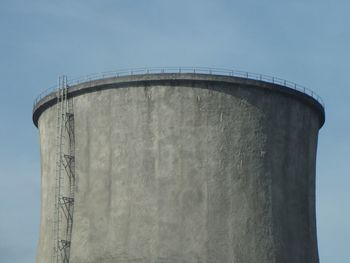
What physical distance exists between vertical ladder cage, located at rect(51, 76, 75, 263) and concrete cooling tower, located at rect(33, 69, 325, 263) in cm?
5

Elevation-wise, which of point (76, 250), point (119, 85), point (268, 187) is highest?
point (119, 85)

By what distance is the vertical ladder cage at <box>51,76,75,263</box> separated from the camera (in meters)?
32.8

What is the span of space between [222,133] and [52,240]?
7.07 meters

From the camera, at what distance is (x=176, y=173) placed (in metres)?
31.5

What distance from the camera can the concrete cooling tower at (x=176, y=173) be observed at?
31.3 m

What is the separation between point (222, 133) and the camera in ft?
105

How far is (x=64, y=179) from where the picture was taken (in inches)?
1308

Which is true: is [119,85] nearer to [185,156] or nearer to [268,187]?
[185,156]

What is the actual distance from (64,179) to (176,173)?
4.24 m

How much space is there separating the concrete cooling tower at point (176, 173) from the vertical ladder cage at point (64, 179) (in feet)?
0.15

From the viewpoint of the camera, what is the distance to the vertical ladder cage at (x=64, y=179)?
32.8 m

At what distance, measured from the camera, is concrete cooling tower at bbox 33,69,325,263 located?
31.3 m

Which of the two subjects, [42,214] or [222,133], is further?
[42,214]

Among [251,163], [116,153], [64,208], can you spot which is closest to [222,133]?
[251,163]
